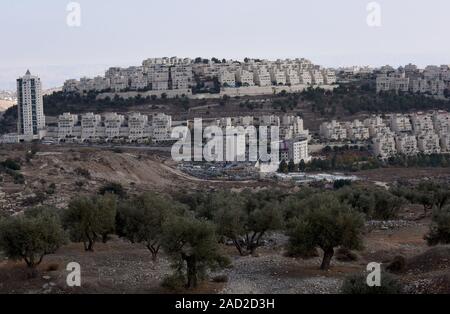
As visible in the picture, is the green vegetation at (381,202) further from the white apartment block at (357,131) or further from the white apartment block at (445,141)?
the white apartment block at (445,141)

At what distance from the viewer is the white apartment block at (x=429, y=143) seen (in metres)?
65.8

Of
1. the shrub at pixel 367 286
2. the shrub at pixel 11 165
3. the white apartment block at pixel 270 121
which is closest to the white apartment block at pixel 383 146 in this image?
the white apartment block at pixel 270 121

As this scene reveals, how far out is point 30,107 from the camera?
7212 centimetres

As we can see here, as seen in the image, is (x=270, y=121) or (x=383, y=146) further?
A: (x=270, y=121)

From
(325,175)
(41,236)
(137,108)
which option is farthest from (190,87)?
(41,236)

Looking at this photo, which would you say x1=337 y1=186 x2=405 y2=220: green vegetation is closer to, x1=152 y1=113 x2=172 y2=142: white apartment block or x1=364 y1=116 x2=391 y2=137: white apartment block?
x1=364 y1=116 x2=391 y2=137: white apartment block

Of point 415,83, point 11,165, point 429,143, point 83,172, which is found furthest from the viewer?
point 415,83

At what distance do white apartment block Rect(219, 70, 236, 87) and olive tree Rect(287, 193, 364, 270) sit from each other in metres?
67.3

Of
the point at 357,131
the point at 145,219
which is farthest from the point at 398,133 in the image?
the point at 145,219

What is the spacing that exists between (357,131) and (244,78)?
2278 cm

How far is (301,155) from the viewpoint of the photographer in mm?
59719

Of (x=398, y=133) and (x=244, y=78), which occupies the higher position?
(x=244, y=78)

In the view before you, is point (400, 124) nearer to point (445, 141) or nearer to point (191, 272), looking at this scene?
point (445, 141)

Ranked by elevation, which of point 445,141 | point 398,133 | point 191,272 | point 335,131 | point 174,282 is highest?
point 335,131
